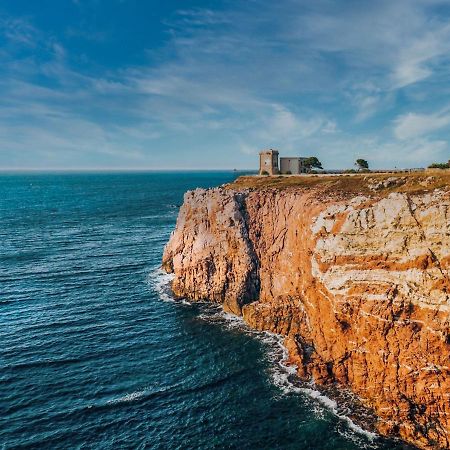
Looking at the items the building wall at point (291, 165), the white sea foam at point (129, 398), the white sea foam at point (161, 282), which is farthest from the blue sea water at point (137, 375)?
the building wall at point (291, 165)

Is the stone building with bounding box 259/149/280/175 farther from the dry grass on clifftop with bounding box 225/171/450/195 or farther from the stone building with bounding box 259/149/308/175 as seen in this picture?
the dry grass on clifftop with bounding box 225/171/450/195

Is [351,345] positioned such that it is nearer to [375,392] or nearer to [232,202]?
[375,392]

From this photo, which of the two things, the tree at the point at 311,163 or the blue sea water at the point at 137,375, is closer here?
the blue sea water at the point at 137,375

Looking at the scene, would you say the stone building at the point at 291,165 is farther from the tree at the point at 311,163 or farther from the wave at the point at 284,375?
the wave at the point at 284,375

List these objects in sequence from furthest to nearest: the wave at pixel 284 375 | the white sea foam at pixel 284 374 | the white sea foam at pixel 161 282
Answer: the white sea foam at pixel 161 282
the white sea foam at pixel 284 374
the wave at pixel 284 375

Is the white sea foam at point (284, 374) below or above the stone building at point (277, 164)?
below

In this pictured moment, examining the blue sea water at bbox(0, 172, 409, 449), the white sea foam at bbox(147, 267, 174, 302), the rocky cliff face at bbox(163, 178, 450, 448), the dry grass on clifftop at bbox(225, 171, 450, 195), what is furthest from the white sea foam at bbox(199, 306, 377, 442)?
the dry grass on clifftop at bbox(225, 171, 450, 195)

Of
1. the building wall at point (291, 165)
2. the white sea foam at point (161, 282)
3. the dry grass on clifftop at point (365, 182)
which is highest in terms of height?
the building wall at point (291, 165)

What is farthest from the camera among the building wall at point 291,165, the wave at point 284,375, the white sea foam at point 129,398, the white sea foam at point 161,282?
the building wall at point 291,165
